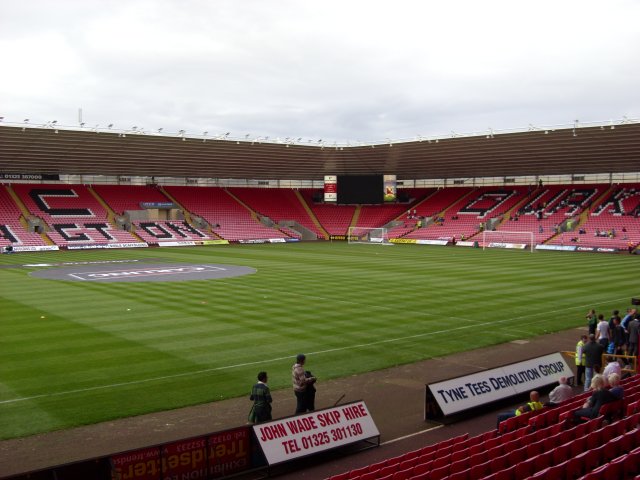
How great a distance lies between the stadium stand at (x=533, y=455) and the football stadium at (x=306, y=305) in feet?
0.14

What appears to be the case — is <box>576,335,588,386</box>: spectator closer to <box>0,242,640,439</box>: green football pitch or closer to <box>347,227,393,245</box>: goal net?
<box>0,242,640,439</box>: green football pitch

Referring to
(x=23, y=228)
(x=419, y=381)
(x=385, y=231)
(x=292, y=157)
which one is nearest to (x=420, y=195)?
(x=385, y=231)

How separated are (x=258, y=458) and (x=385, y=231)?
7490 cm

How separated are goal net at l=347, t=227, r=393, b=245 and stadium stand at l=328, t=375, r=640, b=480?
70.1m

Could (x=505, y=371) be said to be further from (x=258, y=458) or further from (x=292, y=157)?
(x=292, y=157)

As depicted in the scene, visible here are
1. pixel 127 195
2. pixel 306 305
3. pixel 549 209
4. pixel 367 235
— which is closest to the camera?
pixel 306 305

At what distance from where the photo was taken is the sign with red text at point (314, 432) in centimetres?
1062

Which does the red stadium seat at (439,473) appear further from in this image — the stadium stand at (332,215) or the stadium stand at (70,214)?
the stadium stand at (332,215)

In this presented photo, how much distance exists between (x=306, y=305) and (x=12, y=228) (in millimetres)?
50981

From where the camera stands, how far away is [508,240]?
71.4 m

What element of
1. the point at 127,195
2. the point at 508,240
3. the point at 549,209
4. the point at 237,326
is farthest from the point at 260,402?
the point at 127,195

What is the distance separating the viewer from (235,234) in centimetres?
7969

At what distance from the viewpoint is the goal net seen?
269 feet

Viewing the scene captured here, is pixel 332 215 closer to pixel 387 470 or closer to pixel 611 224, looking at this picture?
pixel 611 224
